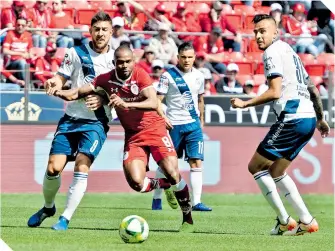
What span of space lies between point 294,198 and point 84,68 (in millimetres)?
2955

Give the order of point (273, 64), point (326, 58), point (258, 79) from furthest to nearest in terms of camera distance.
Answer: point (326, 58)
point (258, 79)
point (273, 64)

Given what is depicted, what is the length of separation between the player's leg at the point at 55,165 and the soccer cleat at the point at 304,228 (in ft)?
9.06

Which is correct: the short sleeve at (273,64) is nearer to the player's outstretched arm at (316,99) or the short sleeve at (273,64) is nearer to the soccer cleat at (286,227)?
the player's outstretched arm at (316,99)

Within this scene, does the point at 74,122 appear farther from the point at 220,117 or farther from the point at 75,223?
the point at 220,117

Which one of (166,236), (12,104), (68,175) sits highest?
(166,236)

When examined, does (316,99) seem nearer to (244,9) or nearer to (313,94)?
(313,94)

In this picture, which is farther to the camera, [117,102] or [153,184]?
[153,184]

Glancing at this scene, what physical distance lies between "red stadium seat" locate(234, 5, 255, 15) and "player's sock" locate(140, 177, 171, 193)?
13.0 m

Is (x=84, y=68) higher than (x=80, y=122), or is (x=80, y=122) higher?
(x=84, y=68)

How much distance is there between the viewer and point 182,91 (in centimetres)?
1442

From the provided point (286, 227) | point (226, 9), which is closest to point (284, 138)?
point (286, 227)

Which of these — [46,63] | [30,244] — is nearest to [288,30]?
[46,63]

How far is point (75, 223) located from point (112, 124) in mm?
6503

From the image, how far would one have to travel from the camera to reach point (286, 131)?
10.4 metres
